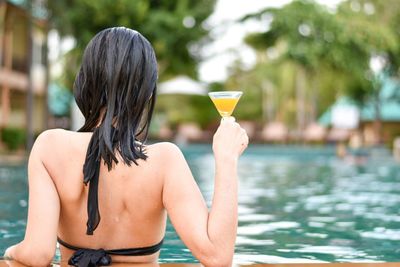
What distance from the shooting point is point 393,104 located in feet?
126

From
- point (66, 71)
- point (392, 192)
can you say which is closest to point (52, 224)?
point (392, 192)

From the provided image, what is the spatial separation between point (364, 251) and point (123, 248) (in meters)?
3.40

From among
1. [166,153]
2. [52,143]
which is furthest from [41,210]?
[166,153]

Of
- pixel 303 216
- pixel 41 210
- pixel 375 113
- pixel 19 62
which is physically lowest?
pixel 41 210

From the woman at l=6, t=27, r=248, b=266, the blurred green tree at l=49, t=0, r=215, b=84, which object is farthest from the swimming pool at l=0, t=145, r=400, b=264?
the blurred green tree at l=49, t=0, r=215, b=84

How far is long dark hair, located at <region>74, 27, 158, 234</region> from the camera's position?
2264 mm

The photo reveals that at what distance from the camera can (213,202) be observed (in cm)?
227

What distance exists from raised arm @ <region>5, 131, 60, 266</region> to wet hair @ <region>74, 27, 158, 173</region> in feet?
0.47

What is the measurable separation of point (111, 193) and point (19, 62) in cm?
2762

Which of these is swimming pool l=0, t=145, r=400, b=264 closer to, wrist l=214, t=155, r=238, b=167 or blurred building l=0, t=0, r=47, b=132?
wrist l=214, t=155, r=238, b=167

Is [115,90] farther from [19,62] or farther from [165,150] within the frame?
[19,62]

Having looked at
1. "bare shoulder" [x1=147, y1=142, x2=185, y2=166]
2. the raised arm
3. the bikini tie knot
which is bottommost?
the bikini tie knot

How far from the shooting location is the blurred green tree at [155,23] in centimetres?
2550

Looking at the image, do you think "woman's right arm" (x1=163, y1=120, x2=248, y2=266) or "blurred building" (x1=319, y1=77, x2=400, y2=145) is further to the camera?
"blurred building" (x1=319, y1=77, x2=400, y2=145)
